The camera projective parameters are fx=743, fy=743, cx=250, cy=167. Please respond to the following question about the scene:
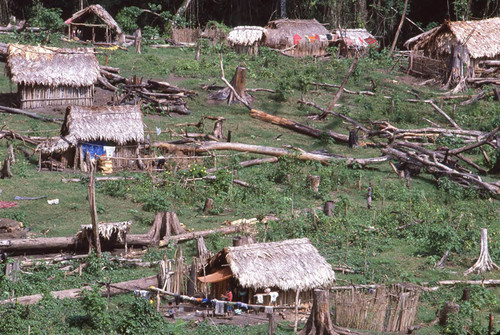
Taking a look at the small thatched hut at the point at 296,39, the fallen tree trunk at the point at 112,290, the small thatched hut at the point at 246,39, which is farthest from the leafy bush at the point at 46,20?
the fallen tree trunk at the point at 112,290

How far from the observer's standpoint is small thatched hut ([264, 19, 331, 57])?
37.6 metres

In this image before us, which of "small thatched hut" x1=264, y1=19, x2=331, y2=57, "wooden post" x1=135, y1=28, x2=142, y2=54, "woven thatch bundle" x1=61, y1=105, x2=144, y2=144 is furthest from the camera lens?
"small thatched hut" x1=264, y1=19, x2=331, y2=57

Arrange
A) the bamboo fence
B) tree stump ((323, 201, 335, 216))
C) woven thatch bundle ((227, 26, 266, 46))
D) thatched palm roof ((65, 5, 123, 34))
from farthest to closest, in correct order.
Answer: woven thatch bundle ((227, 26, 266, 46)) < thatched palm roof ((65, 5, 123, 34)) < tree stump ((323, 201, 335, 216)) < the bamboo fence

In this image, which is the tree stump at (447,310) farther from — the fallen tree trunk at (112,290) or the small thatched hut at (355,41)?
the small thatched hut at (355,41)

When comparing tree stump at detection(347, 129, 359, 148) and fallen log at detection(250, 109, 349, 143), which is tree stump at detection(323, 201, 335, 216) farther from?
fallen log at detection(250, 109, 349, 143)

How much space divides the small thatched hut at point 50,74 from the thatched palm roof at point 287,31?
11.9 meters

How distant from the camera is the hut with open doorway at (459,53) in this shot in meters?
33.9

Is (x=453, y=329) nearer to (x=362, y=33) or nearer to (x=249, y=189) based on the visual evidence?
(x=249, y=189)

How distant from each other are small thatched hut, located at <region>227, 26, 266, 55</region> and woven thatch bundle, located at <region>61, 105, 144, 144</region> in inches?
566

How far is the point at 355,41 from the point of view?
38.7 m

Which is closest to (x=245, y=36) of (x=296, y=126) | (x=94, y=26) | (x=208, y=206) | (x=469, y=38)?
(x=94, y=26)

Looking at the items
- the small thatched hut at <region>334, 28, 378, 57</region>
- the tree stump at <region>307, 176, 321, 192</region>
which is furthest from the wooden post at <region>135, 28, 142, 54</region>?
the tree stump at <region>307, 176, 321, 192</region>

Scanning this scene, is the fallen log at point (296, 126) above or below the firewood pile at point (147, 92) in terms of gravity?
below

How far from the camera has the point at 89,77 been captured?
28.0m
